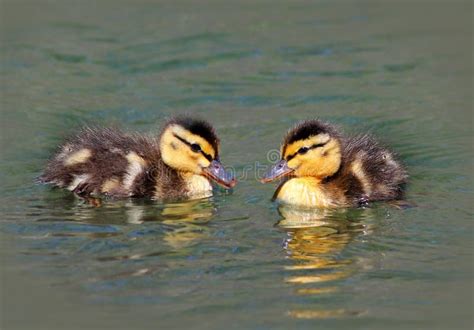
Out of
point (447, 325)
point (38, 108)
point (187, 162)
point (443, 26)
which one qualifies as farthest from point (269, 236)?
point (443, 26)

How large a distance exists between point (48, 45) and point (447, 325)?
7.17 m

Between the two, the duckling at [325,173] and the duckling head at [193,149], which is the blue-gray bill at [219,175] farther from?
the duckling at [325,173]

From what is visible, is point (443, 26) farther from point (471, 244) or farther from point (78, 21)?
point (471, 244)

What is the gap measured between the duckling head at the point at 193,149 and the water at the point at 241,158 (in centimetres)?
20

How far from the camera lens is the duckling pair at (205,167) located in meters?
7.47

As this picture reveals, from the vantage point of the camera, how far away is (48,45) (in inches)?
465

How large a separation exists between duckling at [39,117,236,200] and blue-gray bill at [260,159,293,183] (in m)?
0.24

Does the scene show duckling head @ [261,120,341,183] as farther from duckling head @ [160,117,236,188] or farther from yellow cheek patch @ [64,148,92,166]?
yellow cheek patch @ [64,148,92,166]

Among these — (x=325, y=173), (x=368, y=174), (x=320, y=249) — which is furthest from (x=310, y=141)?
(x=320, y=249)

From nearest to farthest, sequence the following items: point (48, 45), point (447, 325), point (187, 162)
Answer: point (447, 325) → point (187, 162) → point (48, 45)

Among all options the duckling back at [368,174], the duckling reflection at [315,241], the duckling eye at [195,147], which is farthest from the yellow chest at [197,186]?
the duckling back at [368,174]

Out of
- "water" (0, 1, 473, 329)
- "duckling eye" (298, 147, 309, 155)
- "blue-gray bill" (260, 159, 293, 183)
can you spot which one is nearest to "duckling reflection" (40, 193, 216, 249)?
"water" (0, 1, 473, 329)

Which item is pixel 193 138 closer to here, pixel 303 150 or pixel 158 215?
pixel 158 215

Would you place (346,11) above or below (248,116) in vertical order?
above
